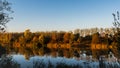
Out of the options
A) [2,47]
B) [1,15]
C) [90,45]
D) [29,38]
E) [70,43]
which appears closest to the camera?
[1,15]

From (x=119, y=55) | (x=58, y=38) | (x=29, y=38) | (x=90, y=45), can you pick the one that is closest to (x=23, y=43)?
(x=29, y=38)

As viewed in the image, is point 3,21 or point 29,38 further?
point 29,38

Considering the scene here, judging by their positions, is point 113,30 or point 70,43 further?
point 70,43

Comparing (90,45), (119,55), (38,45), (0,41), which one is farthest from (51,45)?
(119,55)

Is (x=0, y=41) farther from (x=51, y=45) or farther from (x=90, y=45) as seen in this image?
(x=51, y=45)

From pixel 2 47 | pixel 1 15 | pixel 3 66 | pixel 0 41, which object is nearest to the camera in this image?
pixel 3 66

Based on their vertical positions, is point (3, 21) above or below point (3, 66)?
above

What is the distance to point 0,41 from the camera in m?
17.7

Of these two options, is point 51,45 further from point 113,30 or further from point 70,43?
point 113,30

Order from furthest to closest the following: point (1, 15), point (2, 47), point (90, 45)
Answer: point (90, 45)
point (2, 47)
point (1, 15)

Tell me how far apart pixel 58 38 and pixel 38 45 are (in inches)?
503

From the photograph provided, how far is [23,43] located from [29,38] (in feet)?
15.8

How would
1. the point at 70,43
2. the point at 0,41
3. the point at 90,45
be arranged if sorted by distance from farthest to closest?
the point at 70,43 → the point at 90,45 → the point at 0,41

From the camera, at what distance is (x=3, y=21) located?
1527 centimetres
